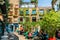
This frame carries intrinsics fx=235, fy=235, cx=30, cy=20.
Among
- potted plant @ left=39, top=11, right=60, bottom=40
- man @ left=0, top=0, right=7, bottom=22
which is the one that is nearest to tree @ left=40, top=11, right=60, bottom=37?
potted plant @ left=39, top=11, right=60, bottom=40

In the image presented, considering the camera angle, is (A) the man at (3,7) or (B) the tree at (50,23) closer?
(A) the man at (3,7)

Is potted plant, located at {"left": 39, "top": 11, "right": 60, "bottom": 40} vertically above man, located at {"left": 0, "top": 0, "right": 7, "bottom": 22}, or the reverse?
man, located at {"left": 0, "top": 0, "right": 7, "bottom": 22}

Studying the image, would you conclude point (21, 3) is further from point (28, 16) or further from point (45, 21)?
point (45, 21)

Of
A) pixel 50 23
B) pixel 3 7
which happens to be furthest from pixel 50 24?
pixel 3 7

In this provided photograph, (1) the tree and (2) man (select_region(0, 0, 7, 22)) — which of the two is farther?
(1) the tree

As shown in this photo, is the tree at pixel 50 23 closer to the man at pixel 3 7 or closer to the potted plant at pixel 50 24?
the potted plant at pixel 50 24

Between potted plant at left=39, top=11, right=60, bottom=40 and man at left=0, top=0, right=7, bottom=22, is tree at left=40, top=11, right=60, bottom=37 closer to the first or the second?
potted plant at left=39, top=11, right=60, bottom=40


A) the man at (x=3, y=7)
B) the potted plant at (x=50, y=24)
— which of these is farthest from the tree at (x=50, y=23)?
the man at (x=3, y=7)

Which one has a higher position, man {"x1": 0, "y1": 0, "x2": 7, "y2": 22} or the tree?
man {"x1": 0, "y1": 0, "x2": 7, "y2": 22}

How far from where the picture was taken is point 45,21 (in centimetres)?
1478

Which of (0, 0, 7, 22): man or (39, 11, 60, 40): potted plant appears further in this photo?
(39, 11, 60, 40): potted plant

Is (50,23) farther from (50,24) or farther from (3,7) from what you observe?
(3,7)

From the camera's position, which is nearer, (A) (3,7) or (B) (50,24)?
(A) (3,7)

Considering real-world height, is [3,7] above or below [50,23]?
above
